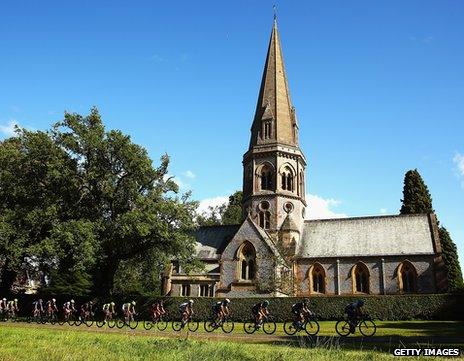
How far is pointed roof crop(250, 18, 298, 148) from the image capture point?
5406cm

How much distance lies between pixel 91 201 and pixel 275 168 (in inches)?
906

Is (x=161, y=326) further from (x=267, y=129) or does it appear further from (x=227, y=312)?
(x=267, y=129)

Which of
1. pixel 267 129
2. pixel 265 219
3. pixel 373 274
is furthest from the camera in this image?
pixel 267 129

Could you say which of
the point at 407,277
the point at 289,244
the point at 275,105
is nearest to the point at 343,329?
the point at 407,277

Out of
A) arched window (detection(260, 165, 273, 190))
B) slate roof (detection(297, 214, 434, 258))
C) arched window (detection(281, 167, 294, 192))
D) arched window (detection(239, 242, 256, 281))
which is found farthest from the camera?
arched window (detection(260, 165, 273, 190))

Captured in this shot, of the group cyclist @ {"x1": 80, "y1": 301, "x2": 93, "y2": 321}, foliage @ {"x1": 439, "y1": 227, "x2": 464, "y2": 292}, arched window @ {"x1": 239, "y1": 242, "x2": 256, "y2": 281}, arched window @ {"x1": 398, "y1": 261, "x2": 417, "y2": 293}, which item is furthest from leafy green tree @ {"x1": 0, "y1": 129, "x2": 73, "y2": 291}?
foliage @ {"x1": 439, "y1": 227, "x2": 464, "y2": 292}

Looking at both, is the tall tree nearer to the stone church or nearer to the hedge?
the stone church

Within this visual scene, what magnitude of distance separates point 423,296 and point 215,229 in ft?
90.2

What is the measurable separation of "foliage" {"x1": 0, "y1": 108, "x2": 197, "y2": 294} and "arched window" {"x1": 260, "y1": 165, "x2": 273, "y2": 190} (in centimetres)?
1549

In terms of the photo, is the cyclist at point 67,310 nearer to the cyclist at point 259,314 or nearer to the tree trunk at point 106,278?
the tree trunk at point 106,278

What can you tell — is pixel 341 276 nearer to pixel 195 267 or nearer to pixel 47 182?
pixel 195 267

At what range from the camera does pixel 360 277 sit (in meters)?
47.1

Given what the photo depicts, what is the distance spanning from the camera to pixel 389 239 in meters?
47.8

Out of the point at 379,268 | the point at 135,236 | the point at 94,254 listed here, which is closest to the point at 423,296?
the point at 379,268
